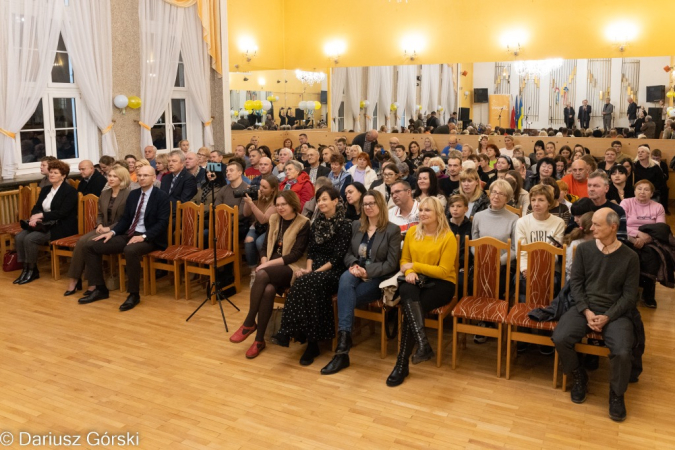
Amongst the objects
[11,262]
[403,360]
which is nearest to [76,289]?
[11,262]

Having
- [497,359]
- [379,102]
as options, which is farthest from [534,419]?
[379,102]

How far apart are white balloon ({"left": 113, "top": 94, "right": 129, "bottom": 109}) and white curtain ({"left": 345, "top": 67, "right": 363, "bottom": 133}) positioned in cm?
508

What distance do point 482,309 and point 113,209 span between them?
402 centimetres

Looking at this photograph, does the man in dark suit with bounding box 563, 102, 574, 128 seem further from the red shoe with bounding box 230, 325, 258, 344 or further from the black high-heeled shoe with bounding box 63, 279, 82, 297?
the black high-heeled shoe with bounding box 63, 279, 82, 297

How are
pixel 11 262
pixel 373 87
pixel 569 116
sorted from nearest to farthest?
pixel 11 262 < pixel 569 116 < pixel 373 87

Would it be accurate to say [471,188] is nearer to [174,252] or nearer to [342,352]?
[342,352]

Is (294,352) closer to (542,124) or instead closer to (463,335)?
(463,335)

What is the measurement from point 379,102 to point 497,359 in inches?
358

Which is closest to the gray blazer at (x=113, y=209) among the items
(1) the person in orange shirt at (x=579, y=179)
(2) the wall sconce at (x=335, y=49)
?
(1) the person in orange shirt at (x=579, y=179)

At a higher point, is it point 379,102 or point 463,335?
point 379,102

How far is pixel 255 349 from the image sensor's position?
466 cm

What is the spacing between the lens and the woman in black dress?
448 centimetres

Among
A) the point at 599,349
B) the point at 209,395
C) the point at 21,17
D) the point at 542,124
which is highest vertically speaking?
the point at 21,17

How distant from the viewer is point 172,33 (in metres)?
10.2
